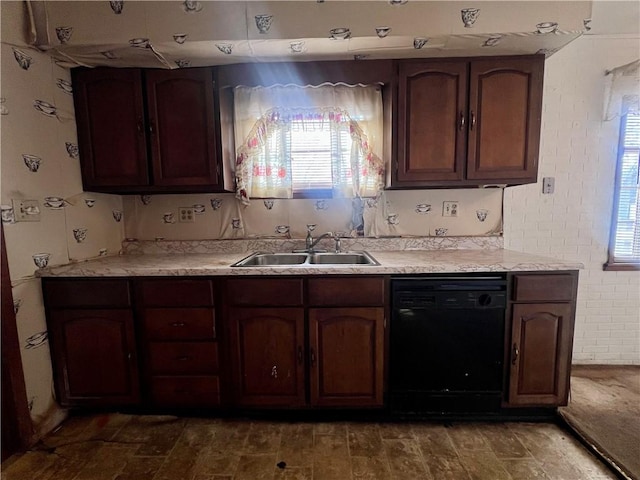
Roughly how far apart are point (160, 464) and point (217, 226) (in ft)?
4.74

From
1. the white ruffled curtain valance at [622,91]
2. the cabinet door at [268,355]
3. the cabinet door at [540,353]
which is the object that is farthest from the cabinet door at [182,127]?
the white ruffled curtain valance at [622,91]

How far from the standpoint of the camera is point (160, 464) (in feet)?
5.08

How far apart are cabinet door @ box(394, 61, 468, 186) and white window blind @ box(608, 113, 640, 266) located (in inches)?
51.1

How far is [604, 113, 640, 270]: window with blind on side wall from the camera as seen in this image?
2.23 m

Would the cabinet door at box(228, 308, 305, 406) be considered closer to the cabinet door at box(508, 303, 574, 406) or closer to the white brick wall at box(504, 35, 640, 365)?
the cabinet door at box(508, 303, 574, 406)

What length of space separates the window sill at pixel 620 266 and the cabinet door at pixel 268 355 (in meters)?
2.30

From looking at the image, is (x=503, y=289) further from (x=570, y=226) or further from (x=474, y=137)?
(x=570, y=226)

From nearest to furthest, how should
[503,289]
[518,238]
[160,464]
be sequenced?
[160,464]
[503,289]
[518,238]

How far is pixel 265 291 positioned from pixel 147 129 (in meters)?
1.26

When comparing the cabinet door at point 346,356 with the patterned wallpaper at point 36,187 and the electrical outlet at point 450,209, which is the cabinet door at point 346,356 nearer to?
the electrical outlet at point 450,209

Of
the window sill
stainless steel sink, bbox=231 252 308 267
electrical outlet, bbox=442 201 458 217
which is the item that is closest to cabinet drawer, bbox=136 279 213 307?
stainless steel sink, bbox=231 252 308 267

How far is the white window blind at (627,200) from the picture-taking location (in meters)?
2.23

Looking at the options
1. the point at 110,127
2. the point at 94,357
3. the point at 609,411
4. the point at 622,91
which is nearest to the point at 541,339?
the point at 609,411

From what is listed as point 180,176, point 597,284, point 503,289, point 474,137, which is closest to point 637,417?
point 597,284
